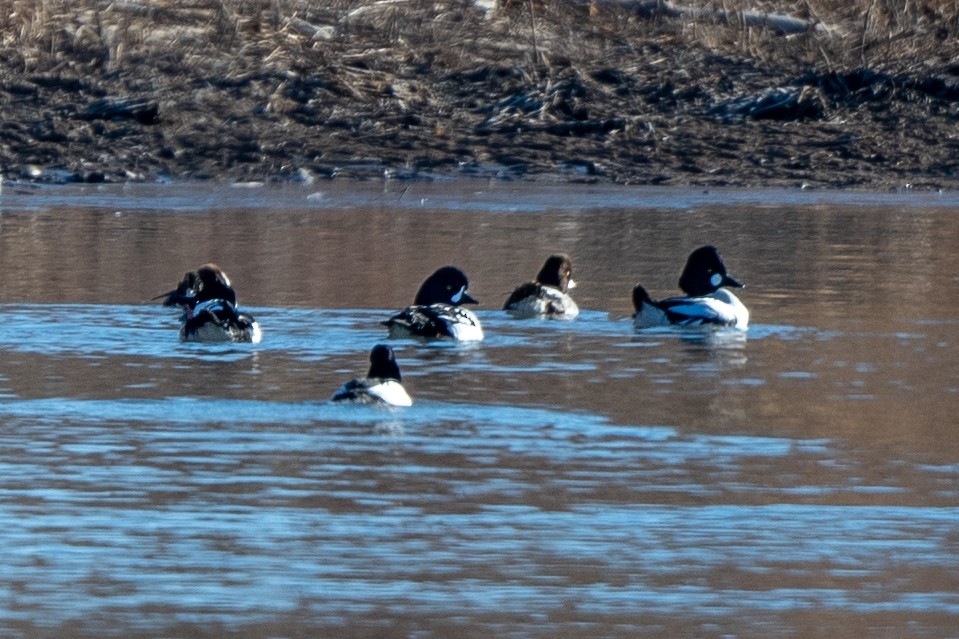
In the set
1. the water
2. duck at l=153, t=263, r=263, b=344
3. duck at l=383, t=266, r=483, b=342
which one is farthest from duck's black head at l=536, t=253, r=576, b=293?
duck at l=153, t=263, r=263, b=344

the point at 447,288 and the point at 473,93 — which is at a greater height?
the point at 473,93

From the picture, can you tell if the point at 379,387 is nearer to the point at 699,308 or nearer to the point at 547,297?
the point at 547,297

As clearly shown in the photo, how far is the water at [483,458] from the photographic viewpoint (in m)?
6.15

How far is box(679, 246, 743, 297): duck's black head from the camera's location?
517 inches

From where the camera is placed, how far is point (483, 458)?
8.14 m

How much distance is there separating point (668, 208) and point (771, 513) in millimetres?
11898

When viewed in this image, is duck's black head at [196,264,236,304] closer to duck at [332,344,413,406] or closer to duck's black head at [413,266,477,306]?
duck's black head at [413,266,477,306]

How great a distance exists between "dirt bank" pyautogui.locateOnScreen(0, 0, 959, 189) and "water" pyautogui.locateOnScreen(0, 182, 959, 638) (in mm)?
5584

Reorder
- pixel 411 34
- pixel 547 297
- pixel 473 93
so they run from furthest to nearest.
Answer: pixel 411 34, pixel 473 93, pixel 547 297

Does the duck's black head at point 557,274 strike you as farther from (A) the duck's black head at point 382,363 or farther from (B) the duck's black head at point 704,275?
(A) the duck's black head at point 382,363

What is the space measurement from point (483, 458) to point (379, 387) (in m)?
1.09

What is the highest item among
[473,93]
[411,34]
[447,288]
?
[411,34]

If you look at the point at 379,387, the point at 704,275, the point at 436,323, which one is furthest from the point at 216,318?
the point at 704,275

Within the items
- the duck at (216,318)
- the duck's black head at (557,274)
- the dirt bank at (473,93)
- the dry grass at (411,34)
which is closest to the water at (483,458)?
the duck at (216,318)
